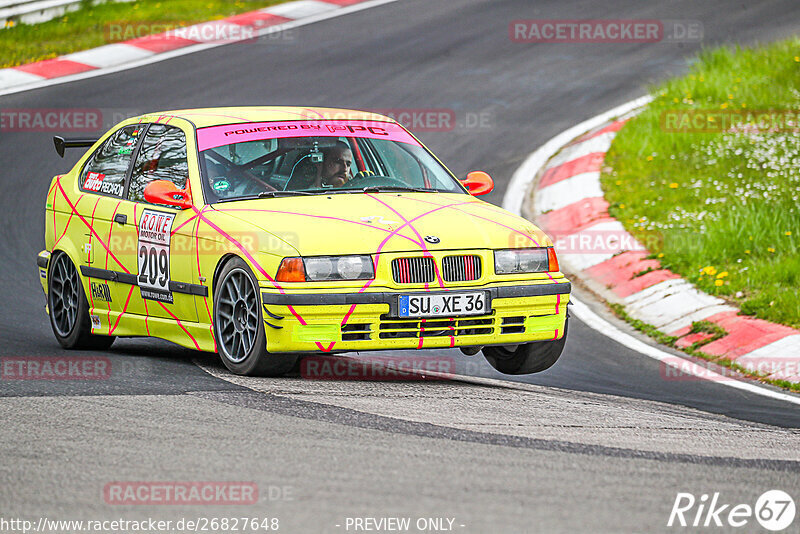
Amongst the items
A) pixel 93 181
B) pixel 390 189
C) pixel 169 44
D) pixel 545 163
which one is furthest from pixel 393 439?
pixel 169 44

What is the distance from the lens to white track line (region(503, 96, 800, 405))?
836cm

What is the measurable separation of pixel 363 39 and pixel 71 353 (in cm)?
1163

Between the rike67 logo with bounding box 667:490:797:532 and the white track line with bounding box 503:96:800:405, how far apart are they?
9.97 feet

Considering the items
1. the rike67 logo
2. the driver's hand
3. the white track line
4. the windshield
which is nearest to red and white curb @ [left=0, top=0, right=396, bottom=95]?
the white track line

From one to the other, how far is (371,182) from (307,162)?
0.41m

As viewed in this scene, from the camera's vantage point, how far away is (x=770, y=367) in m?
8.59

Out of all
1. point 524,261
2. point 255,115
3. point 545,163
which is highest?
point 255,115

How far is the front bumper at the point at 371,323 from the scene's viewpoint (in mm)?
6863

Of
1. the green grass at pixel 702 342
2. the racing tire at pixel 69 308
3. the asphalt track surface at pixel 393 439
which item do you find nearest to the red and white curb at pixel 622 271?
the green grass at pixel 702 342

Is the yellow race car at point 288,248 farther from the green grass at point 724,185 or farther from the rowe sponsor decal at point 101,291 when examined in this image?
the green grass at point 724,185

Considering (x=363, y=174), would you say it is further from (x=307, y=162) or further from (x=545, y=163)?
(x=545, y=163)

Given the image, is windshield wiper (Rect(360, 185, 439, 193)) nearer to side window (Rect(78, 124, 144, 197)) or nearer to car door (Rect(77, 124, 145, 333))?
car door (Rect(77, 124, 145, 333))

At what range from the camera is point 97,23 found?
1984cm

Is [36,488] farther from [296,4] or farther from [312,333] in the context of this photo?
[296,4]
